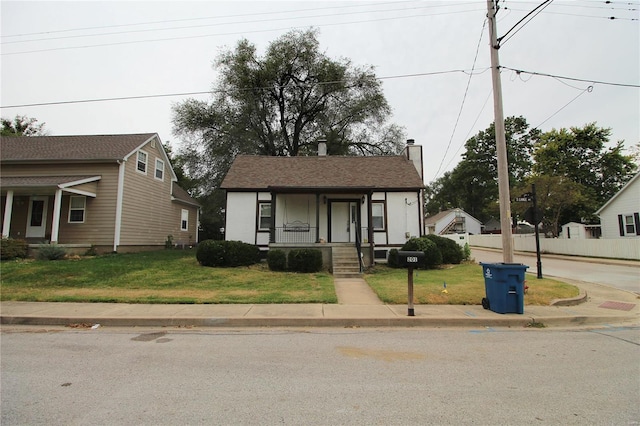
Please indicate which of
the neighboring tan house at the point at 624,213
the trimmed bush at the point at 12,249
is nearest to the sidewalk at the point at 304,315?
the trimmed bush at the point at 12,249

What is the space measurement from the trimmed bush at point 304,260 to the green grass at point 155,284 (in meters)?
0.76

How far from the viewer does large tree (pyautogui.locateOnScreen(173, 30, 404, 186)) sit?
29.2m

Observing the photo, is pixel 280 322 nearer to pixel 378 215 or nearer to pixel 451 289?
pixel 451 289

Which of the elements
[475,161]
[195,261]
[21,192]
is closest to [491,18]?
[195,261]

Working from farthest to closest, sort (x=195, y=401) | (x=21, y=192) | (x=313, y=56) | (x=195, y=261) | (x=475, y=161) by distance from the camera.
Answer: (x=475, y=161)
(x=313, y=56)
(x=21, y=192)
(x=195, y=261)
(x=195, y=401)

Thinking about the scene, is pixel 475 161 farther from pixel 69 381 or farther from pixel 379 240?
pixel 69 381

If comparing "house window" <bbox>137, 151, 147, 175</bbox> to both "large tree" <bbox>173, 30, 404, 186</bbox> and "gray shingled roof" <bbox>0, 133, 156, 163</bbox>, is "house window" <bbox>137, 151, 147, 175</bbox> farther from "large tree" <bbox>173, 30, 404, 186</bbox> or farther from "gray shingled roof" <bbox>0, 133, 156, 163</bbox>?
"large tree" <bbox>173, 30, 404, 186</bbox>

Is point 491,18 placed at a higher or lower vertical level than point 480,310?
higher

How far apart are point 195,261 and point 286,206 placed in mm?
5141

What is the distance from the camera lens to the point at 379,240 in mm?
17750

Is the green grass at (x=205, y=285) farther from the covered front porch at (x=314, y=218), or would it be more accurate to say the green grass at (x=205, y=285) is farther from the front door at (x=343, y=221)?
the front door at (x=343, y=221)

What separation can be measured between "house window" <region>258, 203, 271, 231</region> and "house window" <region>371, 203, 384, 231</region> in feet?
17.8

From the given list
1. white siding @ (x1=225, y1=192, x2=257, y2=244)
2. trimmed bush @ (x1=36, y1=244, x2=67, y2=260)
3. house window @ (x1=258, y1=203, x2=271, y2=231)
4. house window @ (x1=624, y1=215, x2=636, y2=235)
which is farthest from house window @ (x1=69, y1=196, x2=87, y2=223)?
house window @ (x1=624, y1=215, x2=636, y2=235)

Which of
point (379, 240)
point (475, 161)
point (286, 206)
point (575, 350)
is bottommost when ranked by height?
point (575, 350)
